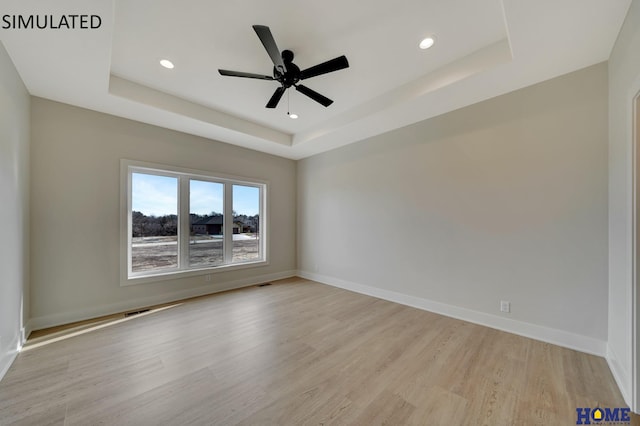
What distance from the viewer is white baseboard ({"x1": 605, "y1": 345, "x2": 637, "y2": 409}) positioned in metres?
1.72

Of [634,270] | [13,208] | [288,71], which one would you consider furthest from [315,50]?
[13,208]

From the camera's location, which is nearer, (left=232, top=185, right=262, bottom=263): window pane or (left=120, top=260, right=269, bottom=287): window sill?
(left=120, top=260, right=269, bottom=287): window sill

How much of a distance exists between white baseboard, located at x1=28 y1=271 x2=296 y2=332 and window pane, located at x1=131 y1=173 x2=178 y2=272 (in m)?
0.48

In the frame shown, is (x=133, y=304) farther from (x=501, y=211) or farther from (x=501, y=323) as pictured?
(x=501, y=211)

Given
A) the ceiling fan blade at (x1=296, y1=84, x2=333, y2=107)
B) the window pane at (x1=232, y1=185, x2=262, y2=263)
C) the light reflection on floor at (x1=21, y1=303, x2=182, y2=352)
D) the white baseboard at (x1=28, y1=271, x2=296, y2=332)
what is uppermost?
the ceiling fan blade at (x1=296, y1=84, x2=333, y2=107)

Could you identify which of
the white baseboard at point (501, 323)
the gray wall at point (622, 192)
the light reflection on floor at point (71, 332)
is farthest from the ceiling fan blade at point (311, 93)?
the light reflection on floor at point (71, 332)

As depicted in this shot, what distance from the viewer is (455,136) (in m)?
3.25

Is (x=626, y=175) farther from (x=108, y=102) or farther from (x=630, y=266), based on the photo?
(x=108, y=102)

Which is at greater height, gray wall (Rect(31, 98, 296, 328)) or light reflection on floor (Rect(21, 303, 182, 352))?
gray wall (Rect(31, 98, 296, 328))

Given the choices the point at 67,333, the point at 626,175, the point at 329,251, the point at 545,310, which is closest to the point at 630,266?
the point at 626,175

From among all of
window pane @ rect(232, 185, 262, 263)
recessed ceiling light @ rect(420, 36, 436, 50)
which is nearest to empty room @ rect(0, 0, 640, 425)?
recessed ceiling light @ rect(420, 36, 436, 50)

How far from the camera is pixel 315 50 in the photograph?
2.42 meters

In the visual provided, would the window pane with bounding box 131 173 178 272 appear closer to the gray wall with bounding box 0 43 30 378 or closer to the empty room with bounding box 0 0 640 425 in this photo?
the empty room with bounding box 0 0 640 425

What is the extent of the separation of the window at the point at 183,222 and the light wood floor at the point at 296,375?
1040mm
